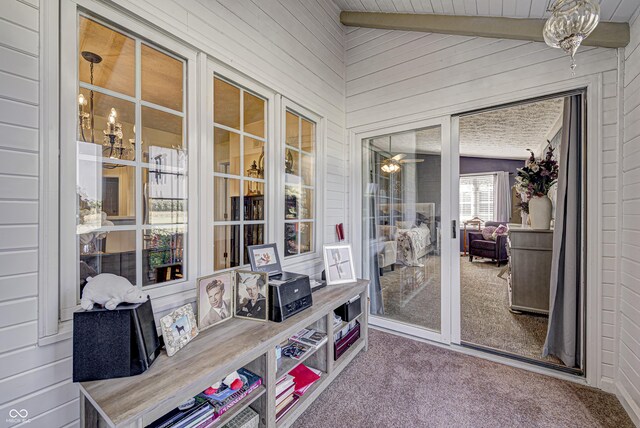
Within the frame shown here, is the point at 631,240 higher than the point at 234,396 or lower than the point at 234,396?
higher

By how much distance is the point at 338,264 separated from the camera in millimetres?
2504

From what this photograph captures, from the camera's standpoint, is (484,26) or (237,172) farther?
(484,26)

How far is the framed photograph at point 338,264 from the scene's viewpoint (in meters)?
2.43

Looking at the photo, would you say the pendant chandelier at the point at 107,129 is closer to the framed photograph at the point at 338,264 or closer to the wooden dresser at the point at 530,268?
the framed photograph at the point at 338,264

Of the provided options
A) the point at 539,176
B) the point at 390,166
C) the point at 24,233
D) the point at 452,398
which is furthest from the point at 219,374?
the point at 539,176

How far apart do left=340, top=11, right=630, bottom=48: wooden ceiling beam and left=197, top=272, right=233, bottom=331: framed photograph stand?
8.81ft

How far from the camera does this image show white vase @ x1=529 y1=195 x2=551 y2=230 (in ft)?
10.0

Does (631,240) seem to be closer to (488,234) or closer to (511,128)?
(511,128)

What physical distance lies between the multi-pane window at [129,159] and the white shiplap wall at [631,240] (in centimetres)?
278

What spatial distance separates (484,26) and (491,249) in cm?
495

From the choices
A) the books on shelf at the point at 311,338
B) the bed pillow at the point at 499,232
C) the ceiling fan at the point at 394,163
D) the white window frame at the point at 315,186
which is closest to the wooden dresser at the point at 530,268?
the ceiling fan at the point at 394,163

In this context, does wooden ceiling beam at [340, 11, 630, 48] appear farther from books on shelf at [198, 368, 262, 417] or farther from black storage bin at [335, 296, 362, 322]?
books on shelf at [198, 368, 262, 417]

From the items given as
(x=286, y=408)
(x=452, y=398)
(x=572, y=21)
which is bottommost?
(x=452, y=398)

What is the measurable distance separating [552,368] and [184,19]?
3.60 m
